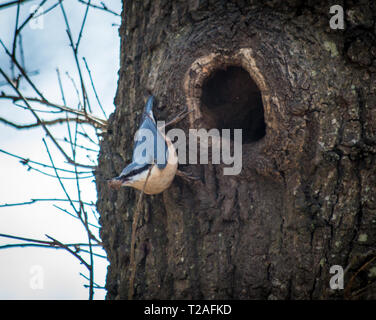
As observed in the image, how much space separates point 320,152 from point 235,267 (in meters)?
0.70

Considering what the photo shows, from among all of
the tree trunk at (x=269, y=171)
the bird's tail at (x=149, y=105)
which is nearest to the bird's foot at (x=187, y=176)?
the tree trunk at (x=269, y=171)

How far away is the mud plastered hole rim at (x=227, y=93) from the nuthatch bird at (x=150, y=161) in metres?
0.21

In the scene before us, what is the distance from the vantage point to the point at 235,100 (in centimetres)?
282

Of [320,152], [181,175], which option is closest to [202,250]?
[181,175]

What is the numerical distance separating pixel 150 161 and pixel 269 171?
0.63m

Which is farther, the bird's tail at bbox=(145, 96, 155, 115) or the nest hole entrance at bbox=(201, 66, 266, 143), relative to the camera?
the nest hole entrance at bbox=(201, 66, 266, 143)

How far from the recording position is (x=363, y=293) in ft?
6.18

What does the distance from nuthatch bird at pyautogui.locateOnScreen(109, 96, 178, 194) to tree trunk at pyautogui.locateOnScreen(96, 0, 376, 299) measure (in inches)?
3.6

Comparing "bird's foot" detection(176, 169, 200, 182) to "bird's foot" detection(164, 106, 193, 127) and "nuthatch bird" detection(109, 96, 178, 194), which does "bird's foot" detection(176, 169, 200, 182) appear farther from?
"bird's foot" detection(164, 106, 193, 127)

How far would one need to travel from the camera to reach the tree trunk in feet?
6.72
